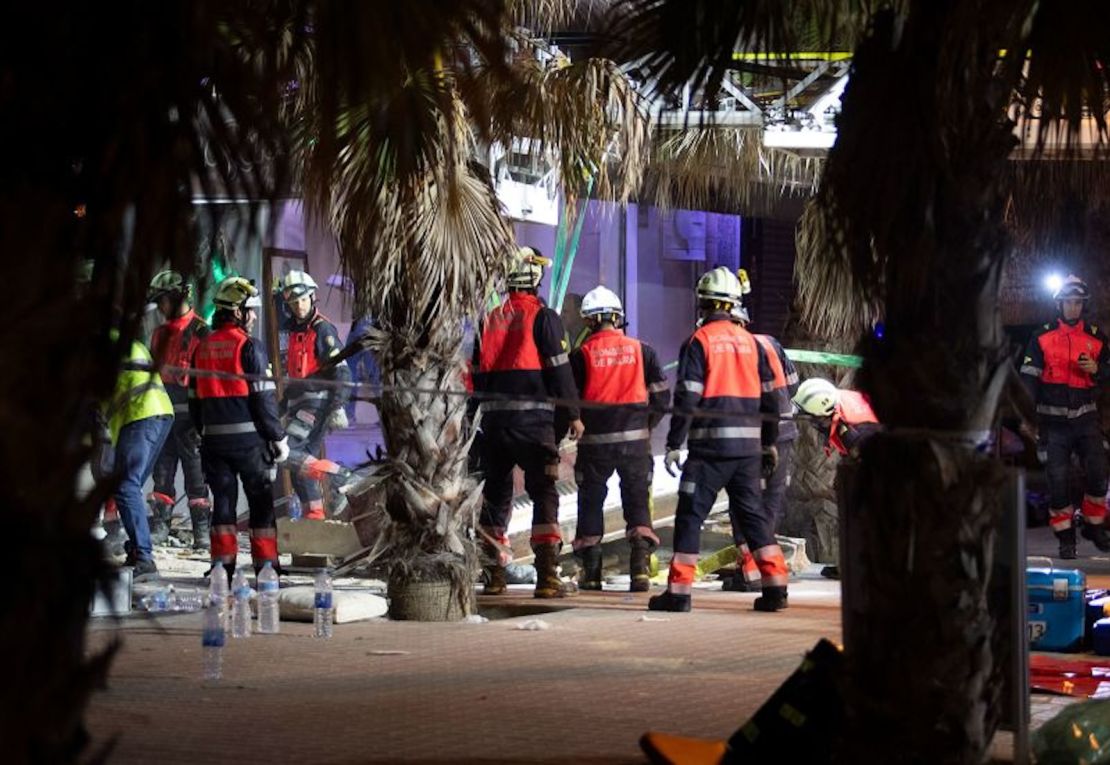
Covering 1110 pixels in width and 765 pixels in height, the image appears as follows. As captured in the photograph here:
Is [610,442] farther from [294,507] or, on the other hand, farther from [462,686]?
[462,686]

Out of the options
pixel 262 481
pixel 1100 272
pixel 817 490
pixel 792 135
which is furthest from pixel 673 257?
pixel 262 481

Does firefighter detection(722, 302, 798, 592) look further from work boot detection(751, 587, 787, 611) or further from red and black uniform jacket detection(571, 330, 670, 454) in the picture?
work boot detection(751, 587, 787, 611)

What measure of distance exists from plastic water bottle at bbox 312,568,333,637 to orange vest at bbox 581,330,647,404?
3864 mm

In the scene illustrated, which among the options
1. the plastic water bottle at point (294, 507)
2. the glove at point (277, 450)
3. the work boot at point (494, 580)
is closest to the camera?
the glove at point (277, 450)

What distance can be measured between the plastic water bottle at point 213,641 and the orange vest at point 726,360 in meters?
4.65

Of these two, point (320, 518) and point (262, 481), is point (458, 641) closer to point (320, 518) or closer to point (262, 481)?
point (262, 481)

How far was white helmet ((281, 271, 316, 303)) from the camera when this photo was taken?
15828mm

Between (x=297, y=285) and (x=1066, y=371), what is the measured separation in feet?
23.5

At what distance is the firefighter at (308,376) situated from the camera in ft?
51.8

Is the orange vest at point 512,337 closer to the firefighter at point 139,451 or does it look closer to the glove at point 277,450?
the glove at point 277,450

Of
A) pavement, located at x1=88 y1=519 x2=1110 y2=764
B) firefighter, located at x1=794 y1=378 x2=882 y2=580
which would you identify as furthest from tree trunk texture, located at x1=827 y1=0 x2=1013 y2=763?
firefighter, located at x1=794 y1=378 x2=882 y2=580

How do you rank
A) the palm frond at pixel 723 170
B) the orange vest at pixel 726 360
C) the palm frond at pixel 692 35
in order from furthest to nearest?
the palm frond at pixel 723 170 → the orange vest at pixel 726 360 → the palm frond at pixel 692 35

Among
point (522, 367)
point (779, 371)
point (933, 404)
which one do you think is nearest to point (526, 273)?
point (522, 367)

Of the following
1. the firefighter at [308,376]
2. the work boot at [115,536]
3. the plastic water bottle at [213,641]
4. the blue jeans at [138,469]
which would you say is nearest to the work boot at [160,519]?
the work boot at [115,536]
